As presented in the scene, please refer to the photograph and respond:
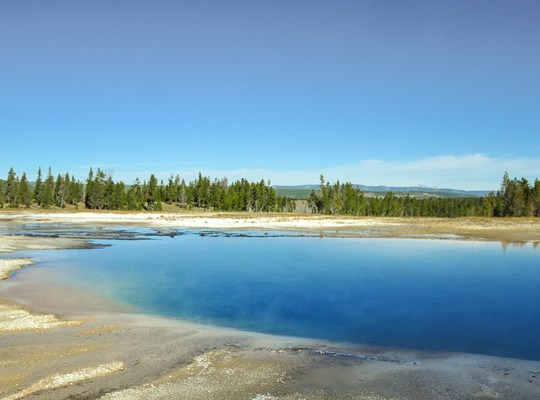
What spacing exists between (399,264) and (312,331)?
17071 mm

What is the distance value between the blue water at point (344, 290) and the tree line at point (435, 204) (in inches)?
3566

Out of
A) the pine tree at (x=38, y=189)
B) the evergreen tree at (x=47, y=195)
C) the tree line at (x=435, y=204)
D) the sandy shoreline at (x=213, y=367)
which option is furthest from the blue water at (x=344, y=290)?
the pine tree at (x=38, y=189)

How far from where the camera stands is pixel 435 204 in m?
179

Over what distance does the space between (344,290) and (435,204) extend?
16881cm

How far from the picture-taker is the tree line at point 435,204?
11706 cm

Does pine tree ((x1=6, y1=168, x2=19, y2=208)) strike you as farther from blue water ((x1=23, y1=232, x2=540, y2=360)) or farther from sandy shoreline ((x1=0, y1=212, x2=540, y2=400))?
sandy shoreline ((x1=0, y1=212, x2=540, y2=400))

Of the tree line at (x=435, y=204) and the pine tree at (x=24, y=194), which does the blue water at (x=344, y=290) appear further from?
the pine tree at (x=24, y=194)

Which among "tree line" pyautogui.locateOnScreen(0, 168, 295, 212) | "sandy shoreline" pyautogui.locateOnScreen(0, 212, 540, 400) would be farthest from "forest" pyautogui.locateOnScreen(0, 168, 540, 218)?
"sandy shoreline" pyautogui.locateOnScreen(0, 212, 540, 400)

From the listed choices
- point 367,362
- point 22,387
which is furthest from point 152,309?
point 367,362

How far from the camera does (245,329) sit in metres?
14.7

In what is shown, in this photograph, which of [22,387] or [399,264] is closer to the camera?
[22,387]

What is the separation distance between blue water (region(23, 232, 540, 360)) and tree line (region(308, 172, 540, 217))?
297 feet

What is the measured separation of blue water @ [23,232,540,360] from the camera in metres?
14.5

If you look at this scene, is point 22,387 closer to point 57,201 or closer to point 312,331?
point 312,331
